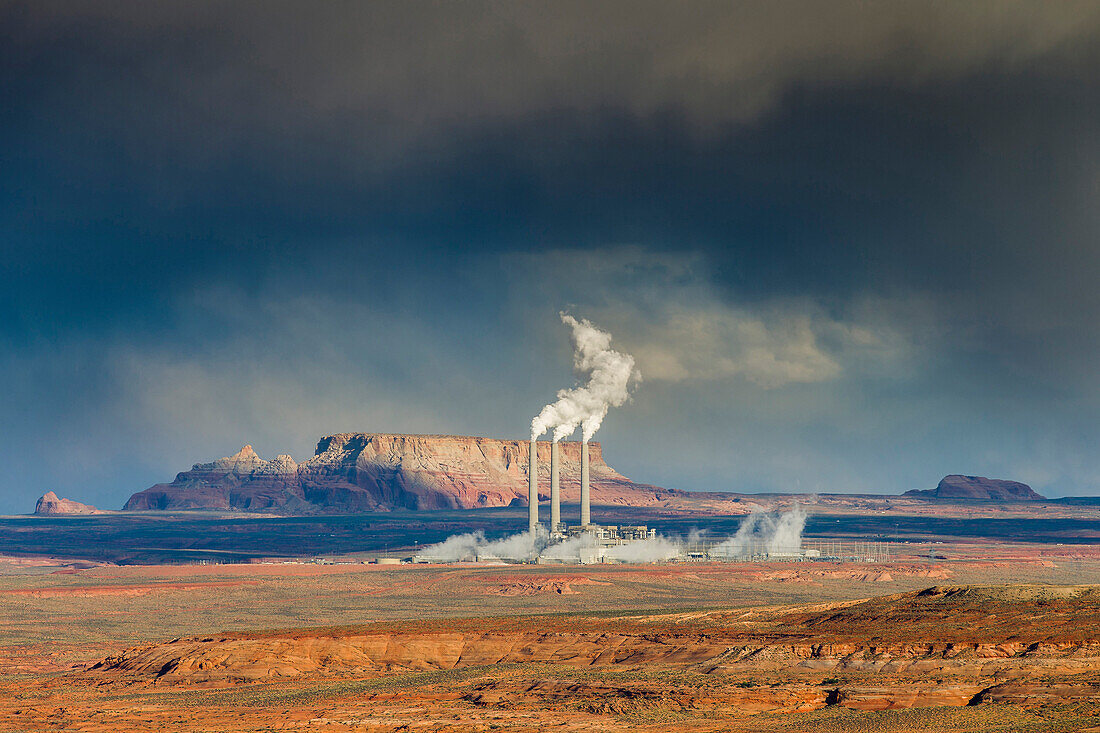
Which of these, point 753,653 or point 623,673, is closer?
point 623,673

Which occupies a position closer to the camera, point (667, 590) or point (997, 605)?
point (997, 605)

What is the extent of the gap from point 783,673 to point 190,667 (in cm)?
4360

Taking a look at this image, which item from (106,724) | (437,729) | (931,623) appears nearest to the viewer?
(437,729)

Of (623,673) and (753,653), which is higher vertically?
(753,653)

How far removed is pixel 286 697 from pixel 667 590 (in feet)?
379

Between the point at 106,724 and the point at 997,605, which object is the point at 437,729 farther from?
the point at 997,605

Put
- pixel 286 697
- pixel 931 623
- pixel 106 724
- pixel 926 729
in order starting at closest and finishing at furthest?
1. pixel 926 729
2. pixel 106 724
3. pixel 286 697
4. pixel 931 623

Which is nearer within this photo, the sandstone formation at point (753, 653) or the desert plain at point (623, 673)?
the desert plain at point (623, 673)

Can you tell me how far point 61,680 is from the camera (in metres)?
98.6

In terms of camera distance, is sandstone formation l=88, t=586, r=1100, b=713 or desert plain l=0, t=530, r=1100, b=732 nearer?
desert plain l=0, t=530, r=1100, b=732

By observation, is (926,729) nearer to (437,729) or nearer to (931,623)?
(437,729)

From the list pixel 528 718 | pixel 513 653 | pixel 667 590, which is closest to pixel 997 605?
pixel 513 653

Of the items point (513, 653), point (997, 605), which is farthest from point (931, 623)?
point (513, 653)

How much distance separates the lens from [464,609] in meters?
167
